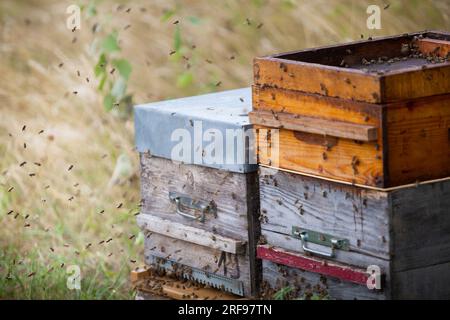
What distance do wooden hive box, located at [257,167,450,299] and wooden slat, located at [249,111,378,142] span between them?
0.69 feet

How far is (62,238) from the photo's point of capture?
18.2 ft

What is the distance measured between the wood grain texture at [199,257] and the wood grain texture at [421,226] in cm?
79

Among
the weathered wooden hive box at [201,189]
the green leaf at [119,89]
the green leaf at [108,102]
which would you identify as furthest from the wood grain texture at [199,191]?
the green leaf at [119,89]

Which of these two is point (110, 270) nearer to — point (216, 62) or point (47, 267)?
point (47, 267)

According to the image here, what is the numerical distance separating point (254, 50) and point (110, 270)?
8.68 feet

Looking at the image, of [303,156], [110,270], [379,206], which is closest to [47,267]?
[110,270]

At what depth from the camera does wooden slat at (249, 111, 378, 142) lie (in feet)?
10.8

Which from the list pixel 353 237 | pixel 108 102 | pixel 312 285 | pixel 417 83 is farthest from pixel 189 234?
pixel 108 102

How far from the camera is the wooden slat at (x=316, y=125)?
3.31 meters

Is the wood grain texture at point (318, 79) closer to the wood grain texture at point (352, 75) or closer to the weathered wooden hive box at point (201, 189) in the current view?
the wood grain texture at point (352, 75)

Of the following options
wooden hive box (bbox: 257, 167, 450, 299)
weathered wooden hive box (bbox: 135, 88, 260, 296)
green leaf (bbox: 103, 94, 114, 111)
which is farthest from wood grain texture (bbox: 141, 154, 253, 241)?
green leaf (bbox: 103, 94, 114, 111)

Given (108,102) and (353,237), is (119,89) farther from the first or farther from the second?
(353,237)

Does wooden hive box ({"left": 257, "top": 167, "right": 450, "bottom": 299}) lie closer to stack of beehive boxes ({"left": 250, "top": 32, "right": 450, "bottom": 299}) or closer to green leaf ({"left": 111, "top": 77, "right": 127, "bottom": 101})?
stack of beehive boxes ({"left": 250, "top": 32, "right": 450, "bottom": 299})

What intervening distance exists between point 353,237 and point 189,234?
0.92 meters
